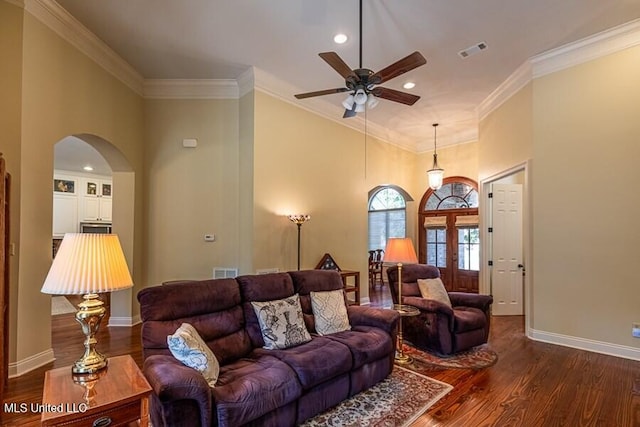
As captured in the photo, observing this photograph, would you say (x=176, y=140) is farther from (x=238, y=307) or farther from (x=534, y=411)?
(x=534, y=411)

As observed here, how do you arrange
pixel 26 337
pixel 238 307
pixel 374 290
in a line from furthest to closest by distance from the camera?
pixel 374 290
pixel 26 337
pixel 238 307

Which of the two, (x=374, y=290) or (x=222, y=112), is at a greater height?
(x=222, y=112)

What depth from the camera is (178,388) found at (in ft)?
6.12

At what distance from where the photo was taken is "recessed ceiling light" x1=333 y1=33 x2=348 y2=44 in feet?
13.0

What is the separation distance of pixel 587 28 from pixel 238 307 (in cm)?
476

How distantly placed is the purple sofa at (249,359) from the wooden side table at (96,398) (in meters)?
0.11

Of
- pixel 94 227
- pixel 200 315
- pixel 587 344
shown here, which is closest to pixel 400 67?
pixel 200 315

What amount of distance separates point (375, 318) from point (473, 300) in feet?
5.56

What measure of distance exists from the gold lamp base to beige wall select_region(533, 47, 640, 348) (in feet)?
15.7

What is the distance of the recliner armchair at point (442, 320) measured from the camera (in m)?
3.83

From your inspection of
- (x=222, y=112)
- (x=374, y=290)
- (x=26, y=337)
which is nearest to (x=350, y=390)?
(x=26, y=337)

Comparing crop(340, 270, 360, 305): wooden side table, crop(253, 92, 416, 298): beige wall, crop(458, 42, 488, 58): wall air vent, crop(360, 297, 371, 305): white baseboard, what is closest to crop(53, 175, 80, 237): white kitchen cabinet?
crop(253, 92, 416, 298): beige wall

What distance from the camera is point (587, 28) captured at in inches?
151

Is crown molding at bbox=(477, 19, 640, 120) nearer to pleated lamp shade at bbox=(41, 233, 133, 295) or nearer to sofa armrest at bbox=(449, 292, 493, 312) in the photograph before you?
sofa armrest at bbox=(449, 292, 493, 312)
